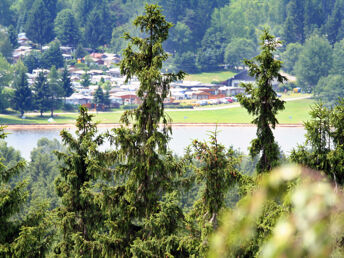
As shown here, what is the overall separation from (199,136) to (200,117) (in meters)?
8.89

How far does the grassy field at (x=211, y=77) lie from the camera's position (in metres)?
90.2

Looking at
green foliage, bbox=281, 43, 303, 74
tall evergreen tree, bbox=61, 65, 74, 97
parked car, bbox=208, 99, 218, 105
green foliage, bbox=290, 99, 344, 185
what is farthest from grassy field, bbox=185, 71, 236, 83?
green foliage, bbox=290, 99, 344, 185

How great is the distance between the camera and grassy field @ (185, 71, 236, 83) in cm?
9025

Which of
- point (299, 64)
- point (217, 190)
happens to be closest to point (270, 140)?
point (217, 190)

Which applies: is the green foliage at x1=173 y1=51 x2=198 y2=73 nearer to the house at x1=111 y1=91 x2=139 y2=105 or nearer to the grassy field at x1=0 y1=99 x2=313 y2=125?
the house at x1=111 y1=91 x2=139 y2=105

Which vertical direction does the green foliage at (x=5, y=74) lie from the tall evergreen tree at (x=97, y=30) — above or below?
below

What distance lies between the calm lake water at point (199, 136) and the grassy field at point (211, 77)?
72.6 feet

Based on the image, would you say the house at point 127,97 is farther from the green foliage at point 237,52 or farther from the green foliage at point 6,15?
the green foliage at point 6,15

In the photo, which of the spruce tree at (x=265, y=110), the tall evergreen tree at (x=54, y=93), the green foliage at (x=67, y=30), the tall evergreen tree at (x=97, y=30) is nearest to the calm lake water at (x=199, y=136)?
the tall evergreen tree at (x=54, y=93)

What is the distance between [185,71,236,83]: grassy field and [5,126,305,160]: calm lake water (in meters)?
22.1

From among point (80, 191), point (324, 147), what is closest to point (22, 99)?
point (80, 191)

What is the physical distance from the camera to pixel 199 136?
62.7 metres

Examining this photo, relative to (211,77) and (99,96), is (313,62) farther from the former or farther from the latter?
(99,96)

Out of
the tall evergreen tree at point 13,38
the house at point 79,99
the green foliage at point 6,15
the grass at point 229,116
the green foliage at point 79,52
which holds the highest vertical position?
the green foliage at point 6,15
